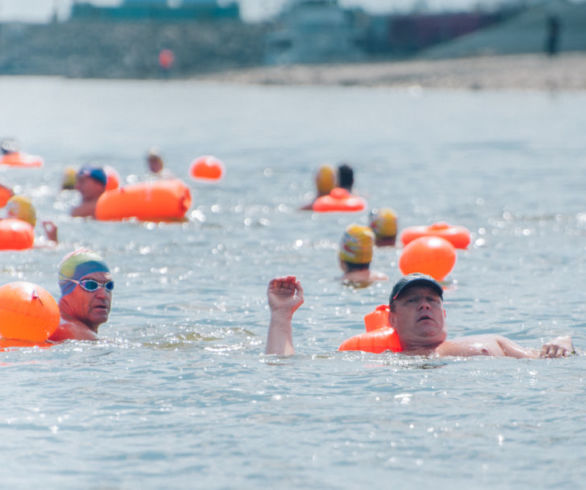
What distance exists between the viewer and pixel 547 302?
39.3 feet

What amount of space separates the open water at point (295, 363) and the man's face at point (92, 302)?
26cm

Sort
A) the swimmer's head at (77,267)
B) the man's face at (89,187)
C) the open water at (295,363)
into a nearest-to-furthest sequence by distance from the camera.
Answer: the open water at (295,363)
the swimmer's head at (77,267)
the man's face at (89,187)

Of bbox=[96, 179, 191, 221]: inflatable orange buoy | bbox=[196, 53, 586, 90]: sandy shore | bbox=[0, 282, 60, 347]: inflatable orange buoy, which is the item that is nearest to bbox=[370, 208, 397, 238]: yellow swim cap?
bbox=[96, 179, 191, 221]: inflatable orange buoy

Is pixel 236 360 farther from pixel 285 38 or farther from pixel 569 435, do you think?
pixel 285 38

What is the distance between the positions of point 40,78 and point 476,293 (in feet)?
330

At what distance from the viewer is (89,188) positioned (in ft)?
59.4

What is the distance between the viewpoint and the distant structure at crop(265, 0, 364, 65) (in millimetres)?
103062

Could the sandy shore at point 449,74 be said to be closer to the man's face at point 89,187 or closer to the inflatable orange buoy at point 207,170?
the inflatable orange buoy at point 207,170

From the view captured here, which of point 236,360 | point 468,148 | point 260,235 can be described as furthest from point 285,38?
point 236,360

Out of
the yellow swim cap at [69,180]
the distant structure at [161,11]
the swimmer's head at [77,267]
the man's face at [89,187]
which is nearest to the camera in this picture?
the swimmer's head at [77,267]

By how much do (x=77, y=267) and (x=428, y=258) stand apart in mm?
4600

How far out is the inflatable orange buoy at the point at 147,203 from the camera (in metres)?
17.4

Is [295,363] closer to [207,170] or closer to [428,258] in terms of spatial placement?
[428,258]

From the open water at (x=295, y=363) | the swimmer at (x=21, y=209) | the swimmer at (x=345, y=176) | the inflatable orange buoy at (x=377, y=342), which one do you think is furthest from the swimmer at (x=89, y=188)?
the inflatable orange buoy at (x=377, y=342)
